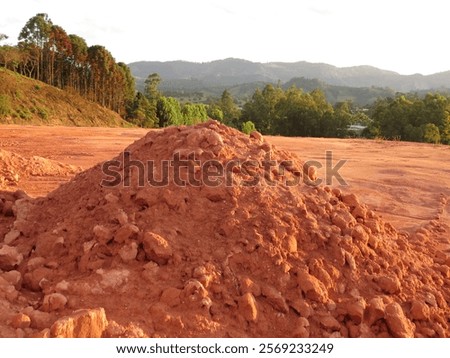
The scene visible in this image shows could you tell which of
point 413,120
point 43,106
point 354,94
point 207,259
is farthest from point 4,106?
point 354,94

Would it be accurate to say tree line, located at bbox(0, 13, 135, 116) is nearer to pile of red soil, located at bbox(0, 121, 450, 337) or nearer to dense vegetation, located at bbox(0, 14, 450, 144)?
dense vegetation, located at bbox(0, 14, 450, 144)

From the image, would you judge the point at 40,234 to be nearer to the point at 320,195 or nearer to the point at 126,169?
the point at 126,169

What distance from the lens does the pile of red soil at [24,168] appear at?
7.10m

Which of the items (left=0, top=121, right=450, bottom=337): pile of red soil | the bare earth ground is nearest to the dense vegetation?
the bare earth ground

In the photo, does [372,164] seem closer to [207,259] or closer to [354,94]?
[207,259]

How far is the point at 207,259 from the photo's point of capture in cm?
328

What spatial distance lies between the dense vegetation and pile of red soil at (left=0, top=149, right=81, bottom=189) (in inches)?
802

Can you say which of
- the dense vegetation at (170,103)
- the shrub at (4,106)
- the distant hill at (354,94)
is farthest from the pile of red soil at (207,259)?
the distant hill at (354,94)

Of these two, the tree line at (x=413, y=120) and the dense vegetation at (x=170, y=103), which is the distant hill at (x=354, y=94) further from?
A: the tree line at (x=413, y=120)

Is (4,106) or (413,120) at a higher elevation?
(413,120)

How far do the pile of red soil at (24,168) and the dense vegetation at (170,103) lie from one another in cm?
2037

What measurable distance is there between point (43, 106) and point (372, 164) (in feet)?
73.9
